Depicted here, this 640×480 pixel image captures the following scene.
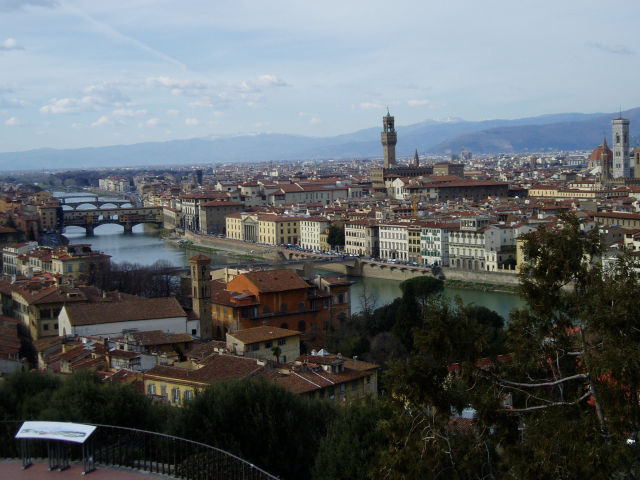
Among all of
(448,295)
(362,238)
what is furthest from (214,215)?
(448,295)

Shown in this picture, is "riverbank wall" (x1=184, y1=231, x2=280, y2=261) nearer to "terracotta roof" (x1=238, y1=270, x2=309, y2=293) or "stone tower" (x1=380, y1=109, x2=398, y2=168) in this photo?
"terracotta roof" (x1=238, y1=270, x2=309, y2=293)

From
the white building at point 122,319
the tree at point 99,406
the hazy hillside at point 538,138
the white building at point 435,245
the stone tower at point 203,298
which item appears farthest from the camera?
the hazy hillside at point 538,138

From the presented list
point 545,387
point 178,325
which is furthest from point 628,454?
point 178,325

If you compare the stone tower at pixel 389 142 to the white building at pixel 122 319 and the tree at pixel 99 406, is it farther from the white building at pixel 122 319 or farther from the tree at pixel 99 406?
the tree at pixel 99 406

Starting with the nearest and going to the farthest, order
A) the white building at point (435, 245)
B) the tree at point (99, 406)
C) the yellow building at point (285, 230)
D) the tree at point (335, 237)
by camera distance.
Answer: the tree at point (99, 406) → the white building at point (435, 245) → the tree at point (335, 237) → the yellow building at point (285, 230)

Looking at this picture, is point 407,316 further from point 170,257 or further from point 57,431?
point 170,257

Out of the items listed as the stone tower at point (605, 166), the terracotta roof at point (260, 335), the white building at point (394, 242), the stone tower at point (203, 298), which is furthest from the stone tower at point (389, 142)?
the terracotta roof at point (260, 335)

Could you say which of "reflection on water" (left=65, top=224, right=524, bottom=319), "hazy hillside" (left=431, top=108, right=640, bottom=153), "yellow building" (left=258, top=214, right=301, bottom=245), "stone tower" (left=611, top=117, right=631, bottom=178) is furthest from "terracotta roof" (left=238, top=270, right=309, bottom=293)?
"hazy hillside" (left=431, top=108, right=640, bottom=153)
